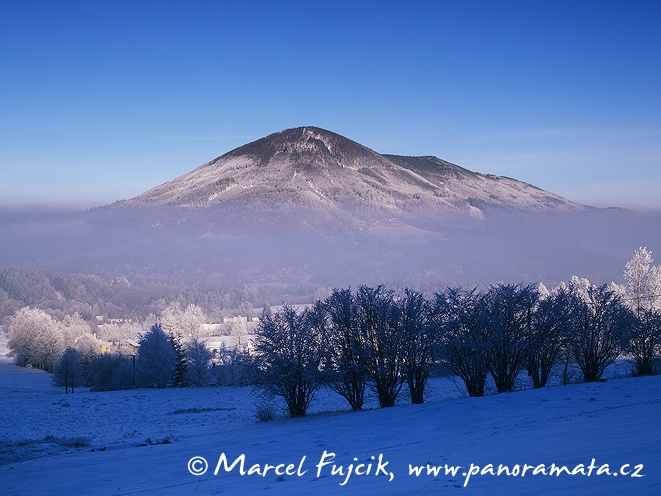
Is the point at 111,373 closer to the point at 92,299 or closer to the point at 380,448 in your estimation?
the point at 380,448

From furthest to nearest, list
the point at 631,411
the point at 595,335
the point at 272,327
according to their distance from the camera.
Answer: the point at 595,335 < the point at 272,327 < the point at 631,411

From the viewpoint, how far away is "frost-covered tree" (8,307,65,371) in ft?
263

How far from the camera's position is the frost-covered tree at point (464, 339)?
82.8 ft

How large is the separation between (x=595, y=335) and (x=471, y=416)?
14875 mm

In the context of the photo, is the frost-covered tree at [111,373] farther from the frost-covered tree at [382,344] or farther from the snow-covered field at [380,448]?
the frost-covered tree at [382,344]

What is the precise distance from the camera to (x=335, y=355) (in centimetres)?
2517

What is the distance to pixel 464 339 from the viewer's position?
2550cm

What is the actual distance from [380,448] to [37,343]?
3181 inches

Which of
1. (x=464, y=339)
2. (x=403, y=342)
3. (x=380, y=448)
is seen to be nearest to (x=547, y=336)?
(x=464, y=339)

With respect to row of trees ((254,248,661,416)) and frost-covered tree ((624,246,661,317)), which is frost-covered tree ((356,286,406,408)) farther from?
frost-covered tree ((624,246,661,317))

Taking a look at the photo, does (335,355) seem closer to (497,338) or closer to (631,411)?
(497,338)

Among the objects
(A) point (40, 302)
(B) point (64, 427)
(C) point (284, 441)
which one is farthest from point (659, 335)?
(A) point (40, 302)

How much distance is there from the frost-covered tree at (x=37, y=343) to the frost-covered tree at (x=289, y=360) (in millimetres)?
65245

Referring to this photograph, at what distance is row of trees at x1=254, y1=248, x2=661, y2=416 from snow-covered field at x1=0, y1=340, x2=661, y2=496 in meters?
2.15
